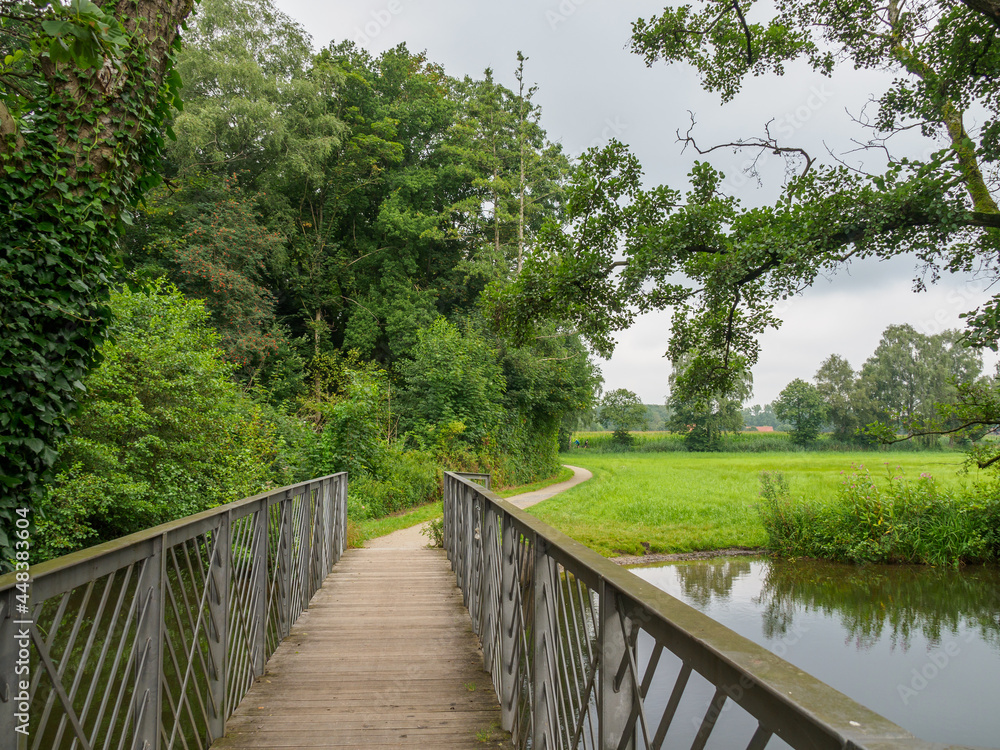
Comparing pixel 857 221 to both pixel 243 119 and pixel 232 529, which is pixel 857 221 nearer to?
pixel 232 529

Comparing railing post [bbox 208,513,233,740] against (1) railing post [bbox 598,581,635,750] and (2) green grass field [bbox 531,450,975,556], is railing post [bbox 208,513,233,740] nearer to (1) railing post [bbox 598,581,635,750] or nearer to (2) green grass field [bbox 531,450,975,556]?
(1) railing post [bbox 598,581,635,750]

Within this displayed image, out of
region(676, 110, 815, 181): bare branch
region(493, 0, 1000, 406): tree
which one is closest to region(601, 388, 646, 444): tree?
region(493, 0, 1000, 406): tree

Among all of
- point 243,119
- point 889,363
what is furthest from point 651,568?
point 889,363

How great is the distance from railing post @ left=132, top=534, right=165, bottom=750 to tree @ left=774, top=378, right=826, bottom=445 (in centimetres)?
5958

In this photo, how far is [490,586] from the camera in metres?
3.73

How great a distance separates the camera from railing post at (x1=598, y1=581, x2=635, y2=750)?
4.74 ft

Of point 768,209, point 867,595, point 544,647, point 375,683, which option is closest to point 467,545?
point 375,683

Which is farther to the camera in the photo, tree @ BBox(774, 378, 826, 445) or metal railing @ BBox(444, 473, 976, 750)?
tree @ BBox(774, 378, 826, 445)

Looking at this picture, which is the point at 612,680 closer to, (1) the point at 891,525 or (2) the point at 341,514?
(2) the point at 341,514

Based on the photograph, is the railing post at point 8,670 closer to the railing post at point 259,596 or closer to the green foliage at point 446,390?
the railing post at point 259,596

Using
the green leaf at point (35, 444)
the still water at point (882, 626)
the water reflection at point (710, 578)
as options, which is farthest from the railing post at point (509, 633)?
the water reflection at point (710, 578)

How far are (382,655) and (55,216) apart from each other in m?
3.34

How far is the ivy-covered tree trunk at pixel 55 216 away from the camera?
295 centimetres

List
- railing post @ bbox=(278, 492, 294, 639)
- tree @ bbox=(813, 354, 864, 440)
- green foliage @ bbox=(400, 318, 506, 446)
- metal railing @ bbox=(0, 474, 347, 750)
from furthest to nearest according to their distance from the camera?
tree @ bbox=(813, 354, 864, 440), green foliage @ bbox=(400, 318, 506, 446), railing post @ bbox=(278, 492, 294, 639), metal railing @ bbox=(0, 474, 347, 750)
